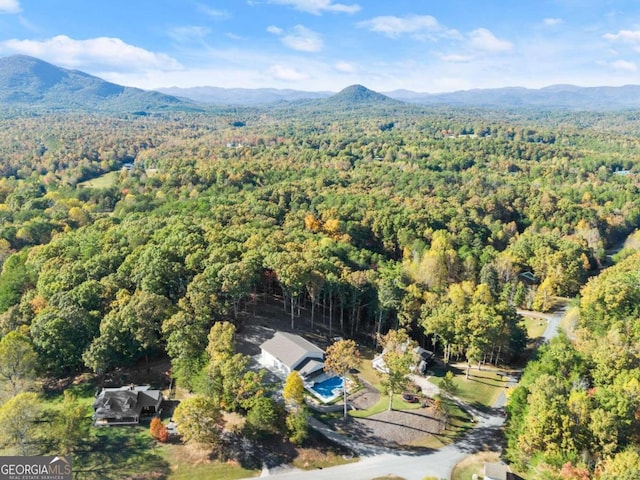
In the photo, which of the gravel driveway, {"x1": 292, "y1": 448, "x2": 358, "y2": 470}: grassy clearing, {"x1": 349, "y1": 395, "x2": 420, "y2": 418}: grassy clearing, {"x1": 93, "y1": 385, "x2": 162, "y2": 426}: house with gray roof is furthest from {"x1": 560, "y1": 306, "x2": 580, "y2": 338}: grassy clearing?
{"x1": 93, "y1": 385, "x2": 162, "y2": 426}: house with gray roof

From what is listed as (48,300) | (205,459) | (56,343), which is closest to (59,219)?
(48,300)

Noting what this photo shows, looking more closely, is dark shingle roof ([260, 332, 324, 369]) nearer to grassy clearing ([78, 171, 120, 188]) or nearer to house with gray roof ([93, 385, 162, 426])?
house with gray roof ([93, 385, 162, 426])

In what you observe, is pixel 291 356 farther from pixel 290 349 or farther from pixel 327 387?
pixel 327 387

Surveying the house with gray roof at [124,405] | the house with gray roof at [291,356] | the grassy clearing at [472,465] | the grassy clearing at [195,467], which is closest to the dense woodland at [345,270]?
the grassy clearing at [472,465]

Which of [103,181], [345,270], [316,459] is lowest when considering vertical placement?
[316,459]

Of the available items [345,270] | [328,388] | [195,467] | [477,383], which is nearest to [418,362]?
[477,383]

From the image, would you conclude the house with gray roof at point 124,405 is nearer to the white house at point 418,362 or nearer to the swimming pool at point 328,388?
the swimming pool at point 328,388

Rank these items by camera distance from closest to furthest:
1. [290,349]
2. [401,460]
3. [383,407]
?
[401,460] < [383,407] < [290,349]

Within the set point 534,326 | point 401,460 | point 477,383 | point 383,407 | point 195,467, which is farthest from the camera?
point 534,326
